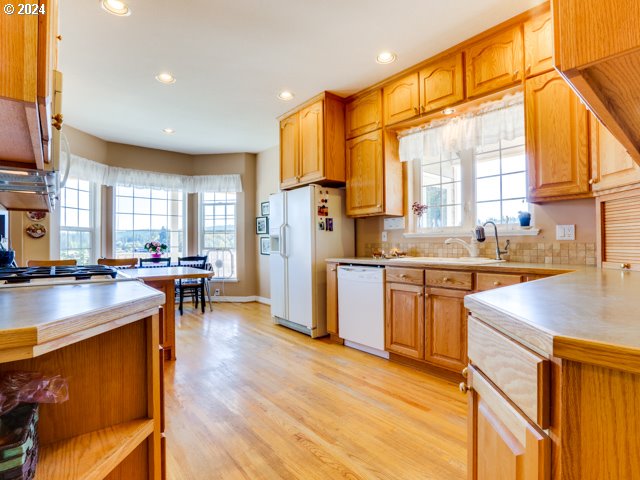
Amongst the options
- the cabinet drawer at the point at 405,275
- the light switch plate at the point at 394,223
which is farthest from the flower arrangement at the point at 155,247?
the cabinet drawer at the point at 405,275

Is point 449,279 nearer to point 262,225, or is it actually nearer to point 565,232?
point 565,232

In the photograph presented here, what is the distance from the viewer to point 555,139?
212 cm

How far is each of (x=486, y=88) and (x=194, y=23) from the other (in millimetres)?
2203

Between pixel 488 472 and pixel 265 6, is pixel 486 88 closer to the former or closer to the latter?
pixel 265 6

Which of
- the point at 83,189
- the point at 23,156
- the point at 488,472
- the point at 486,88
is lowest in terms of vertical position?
the point at 488,472

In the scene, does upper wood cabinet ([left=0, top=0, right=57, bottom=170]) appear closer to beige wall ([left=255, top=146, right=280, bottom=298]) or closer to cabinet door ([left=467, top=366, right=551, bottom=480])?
cabinet door ([left=467, top=366, right=551, bottom=480])

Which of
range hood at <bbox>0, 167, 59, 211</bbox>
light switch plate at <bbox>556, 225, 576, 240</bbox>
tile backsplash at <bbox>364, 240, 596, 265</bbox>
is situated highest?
range hood at <bbox>0, 167, 59, 211</bbox>

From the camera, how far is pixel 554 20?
1.76 feet

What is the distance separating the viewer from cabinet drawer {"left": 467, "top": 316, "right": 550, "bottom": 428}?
53 centimetres

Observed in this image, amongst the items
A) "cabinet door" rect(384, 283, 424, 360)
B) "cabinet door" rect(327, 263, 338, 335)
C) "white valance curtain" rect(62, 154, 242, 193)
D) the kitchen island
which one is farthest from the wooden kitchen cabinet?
"white valance curtain" rect(62, 154, 242, 193)

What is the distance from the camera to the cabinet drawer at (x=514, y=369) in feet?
1.74

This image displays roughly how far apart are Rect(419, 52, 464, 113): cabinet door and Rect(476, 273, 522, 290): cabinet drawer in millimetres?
1420

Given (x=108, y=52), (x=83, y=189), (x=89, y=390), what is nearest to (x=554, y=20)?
(x=89, y=390)

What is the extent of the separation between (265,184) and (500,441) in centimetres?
519
